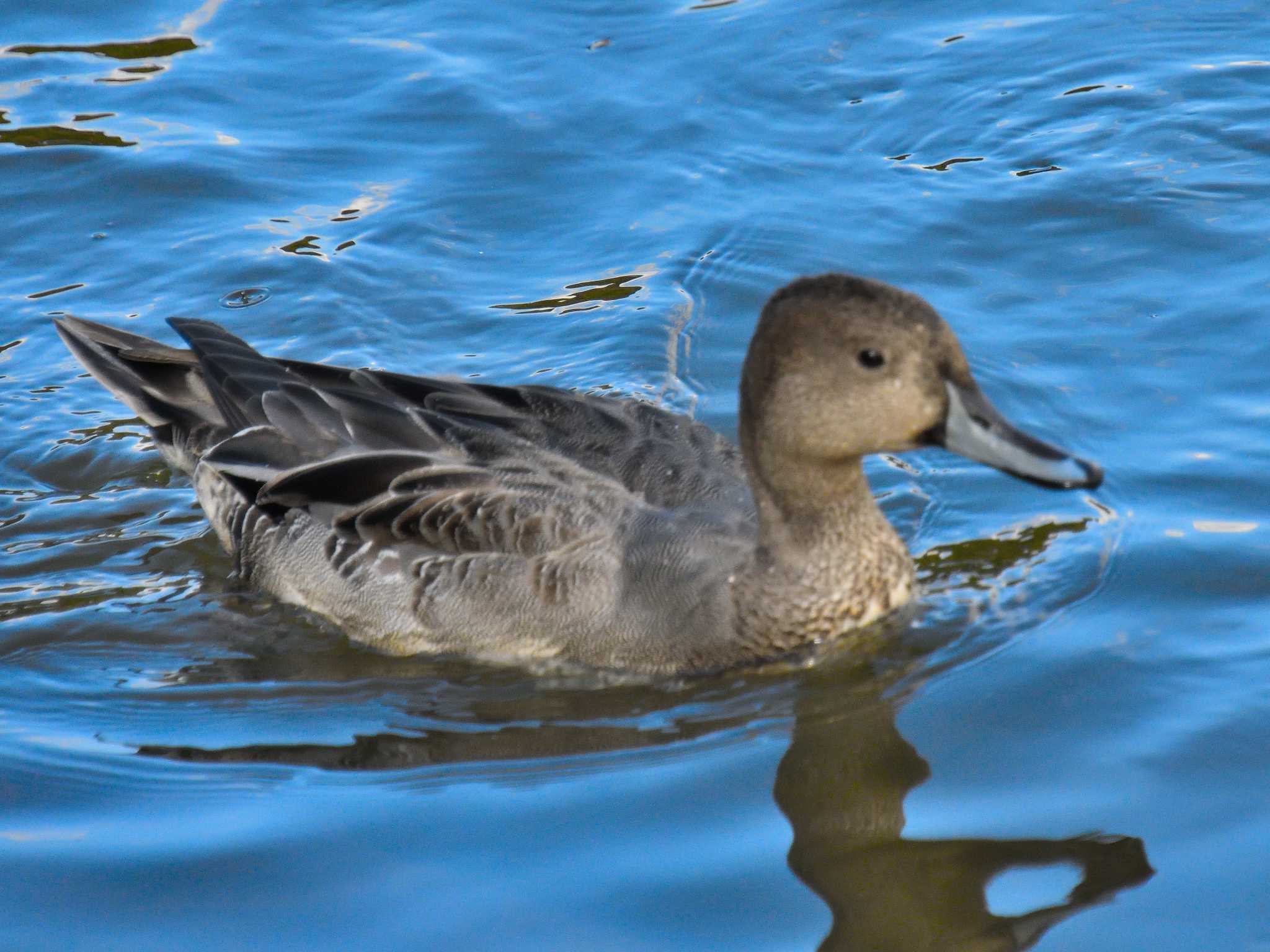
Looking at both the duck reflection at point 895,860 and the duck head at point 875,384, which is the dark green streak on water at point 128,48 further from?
the duck reflection at point 895,860

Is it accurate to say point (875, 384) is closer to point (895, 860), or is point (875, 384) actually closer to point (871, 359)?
point (871, 359)

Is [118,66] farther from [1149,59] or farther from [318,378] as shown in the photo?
[1149,59]

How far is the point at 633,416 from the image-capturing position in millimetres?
6664

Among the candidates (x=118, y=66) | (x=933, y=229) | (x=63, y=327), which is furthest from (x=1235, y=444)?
(x=118, y=66)

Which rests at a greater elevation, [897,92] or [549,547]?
[897,92]

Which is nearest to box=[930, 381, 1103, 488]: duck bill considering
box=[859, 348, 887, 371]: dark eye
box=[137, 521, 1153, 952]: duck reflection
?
box=[859, 348, 887, 371]: dark eye

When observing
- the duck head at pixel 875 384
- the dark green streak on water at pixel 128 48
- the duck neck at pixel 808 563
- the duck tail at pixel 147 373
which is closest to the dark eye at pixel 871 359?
the duck head at pixel 875 384

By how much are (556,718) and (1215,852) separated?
2146mm

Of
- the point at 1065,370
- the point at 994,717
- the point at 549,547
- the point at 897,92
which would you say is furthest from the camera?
the point at 897,92

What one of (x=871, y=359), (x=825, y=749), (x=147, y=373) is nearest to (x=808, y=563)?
(x=825, y=749)

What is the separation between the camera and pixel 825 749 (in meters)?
5.67

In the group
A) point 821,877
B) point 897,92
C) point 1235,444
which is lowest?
point 821,877

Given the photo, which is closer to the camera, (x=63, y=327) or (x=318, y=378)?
(x=318, y=378)

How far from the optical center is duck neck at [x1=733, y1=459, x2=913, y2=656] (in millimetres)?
5961
